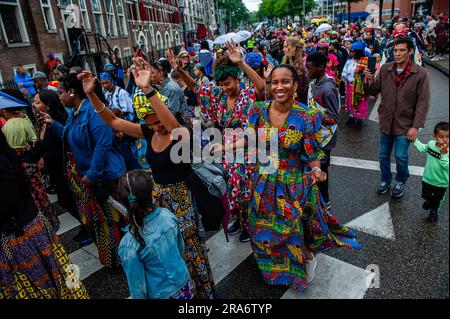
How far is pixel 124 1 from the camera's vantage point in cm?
2858

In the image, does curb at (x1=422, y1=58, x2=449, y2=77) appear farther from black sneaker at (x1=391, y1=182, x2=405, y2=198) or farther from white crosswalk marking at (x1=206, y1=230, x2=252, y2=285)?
white crosswalk marking at (x1=206, y1=230, x2=252, y2=285)

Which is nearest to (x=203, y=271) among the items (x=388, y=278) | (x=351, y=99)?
(x=388, y=278)

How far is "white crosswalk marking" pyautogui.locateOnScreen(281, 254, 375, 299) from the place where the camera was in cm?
284

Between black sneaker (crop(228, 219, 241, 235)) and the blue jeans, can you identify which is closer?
black sneaker (crop(228, 219, 241, 235))

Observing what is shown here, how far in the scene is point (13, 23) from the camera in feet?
50.8

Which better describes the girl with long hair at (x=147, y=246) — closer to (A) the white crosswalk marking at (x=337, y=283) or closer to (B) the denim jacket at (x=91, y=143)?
(B) the denim jacket at (x=91, y=143)

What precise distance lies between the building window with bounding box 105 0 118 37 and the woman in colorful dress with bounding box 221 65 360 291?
86.4ft

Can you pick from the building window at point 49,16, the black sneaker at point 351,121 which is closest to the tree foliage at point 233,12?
the building window at point 49,16

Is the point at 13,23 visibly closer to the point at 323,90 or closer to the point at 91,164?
the point at 91,164

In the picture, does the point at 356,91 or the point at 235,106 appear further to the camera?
the point at 356,91

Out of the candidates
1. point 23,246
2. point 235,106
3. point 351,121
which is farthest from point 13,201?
point 351,121

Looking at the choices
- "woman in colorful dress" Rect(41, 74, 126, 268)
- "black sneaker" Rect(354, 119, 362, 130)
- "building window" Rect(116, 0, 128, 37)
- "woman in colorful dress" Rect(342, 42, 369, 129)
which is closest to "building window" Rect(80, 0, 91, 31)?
"building window" Rect(116, 0, 128, 37)

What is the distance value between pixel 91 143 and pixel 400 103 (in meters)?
3.74

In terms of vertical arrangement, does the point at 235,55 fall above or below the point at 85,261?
above
